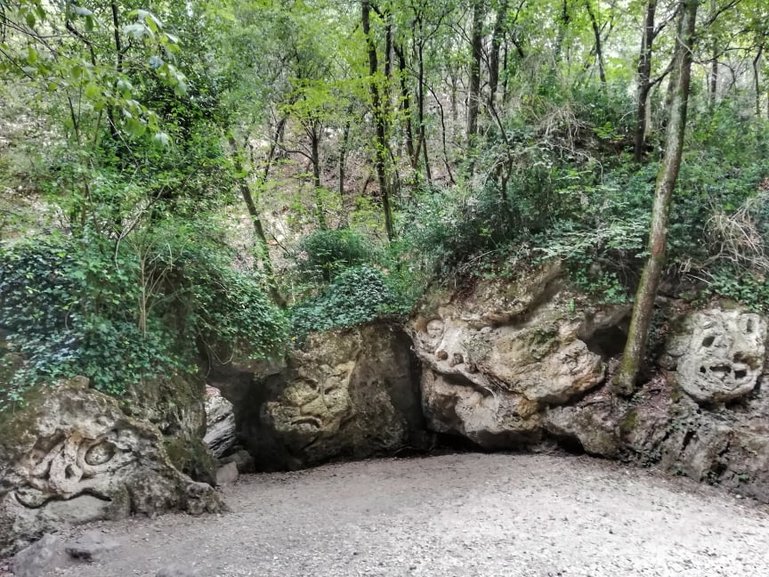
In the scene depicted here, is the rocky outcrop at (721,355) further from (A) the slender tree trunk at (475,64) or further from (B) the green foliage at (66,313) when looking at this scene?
(B) the green foliage at (66,313)

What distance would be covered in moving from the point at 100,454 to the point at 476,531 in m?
4.19

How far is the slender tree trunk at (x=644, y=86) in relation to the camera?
8.34 meters

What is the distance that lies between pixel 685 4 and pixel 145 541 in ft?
30.8

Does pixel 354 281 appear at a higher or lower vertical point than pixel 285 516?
higher

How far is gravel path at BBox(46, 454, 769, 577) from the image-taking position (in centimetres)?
405

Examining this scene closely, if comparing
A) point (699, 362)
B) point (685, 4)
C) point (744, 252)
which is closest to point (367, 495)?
point (699, 362)

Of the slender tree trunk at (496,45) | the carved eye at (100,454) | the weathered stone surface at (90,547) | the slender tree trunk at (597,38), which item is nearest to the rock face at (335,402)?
the carved eye at (100,454)

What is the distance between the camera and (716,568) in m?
4.09


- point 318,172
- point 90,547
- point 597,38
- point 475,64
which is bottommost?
point 90,547

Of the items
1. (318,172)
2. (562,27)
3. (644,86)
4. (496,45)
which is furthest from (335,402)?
(562,27)

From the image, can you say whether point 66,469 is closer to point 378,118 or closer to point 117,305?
point 117,305

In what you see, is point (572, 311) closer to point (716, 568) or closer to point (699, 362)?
point (699, 362)

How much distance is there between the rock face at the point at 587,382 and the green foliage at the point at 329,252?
2585 millimetres

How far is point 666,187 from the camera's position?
21.5ft
